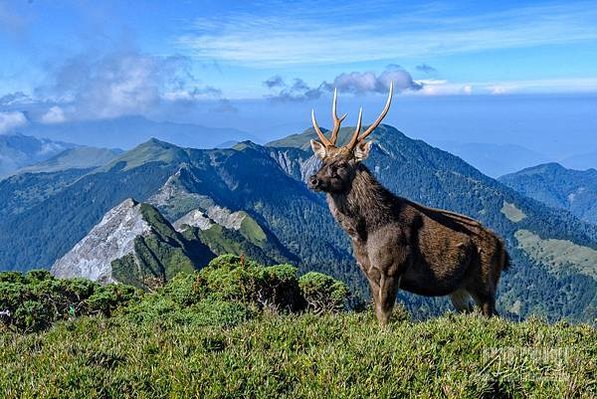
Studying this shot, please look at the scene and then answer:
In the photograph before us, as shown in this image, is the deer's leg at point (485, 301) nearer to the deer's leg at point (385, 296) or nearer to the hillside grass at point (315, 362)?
the hillside grass at point (315, 362)

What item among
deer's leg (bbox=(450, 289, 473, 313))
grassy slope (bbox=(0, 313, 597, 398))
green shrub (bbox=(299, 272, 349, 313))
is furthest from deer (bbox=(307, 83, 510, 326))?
green shrub (bbox=(299, 272, 349, 313))

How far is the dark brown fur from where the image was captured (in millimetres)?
9766

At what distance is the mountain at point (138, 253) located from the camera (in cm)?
16275

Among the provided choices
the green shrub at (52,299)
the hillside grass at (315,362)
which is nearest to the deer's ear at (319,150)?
the hillside grass at (315,362)

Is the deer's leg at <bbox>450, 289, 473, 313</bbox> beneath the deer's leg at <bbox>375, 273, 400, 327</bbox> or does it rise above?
beneath

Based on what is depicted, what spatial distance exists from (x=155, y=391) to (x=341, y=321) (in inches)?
167

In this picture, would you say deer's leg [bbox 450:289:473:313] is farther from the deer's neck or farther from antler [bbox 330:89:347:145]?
antler [bbox 330:89:347:145]

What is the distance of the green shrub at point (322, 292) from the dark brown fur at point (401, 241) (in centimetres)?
693

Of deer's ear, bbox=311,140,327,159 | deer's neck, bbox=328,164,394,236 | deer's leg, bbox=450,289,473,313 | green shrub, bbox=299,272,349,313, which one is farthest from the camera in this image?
green shrub, bbox=299,272,349,313

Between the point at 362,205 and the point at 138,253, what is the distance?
170m

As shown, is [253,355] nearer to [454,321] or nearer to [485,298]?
[454,321]

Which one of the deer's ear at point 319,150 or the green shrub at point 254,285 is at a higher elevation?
the deer's ear at point 319,150

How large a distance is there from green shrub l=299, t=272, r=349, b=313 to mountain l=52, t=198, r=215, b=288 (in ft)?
458

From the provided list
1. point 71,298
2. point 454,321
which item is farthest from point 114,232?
point 454,321
